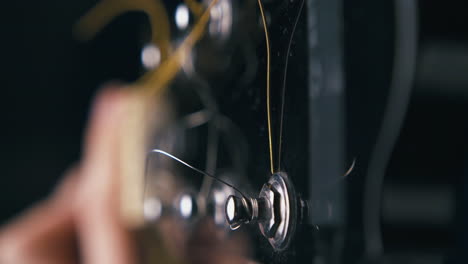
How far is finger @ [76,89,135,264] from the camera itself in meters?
0.57

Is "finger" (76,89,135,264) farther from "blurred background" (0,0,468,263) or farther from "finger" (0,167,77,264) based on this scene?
"blurred background" (0,0,468,263)

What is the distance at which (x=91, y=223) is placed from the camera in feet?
2.11

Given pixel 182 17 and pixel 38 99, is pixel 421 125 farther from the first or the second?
pixel 38 99

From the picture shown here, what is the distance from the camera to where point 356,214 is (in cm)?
21

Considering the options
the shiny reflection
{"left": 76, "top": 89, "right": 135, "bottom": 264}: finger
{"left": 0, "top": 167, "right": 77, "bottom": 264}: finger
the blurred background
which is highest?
the shiny reflection

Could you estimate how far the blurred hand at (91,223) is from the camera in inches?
23.1

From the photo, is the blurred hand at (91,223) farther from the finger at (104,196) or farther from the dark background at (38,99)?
the dark background at (38,99)

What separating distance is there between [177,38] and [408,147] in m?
0.30

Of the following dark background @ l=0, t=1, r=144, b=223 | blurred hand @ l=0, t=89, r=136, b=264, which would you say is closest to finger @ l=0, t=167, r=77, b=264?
blurred hand @ l=0, t=89, r=136, b=264

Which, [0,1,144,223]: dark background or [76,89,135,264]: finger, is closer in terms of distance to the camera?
[76,89,135,264]: finger

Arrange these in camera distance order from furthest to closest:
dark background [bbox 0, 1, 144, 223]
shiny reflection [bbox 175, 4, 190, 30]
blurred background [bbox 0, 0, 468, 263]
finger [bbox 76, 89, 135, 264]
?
dark background [bbox 0, 1, 144, 223]
finger [bbox 76, 89, 135, 264]
shiny reflection [bbox 175, 4, 190, 30]
blurred background [bbox 0, 0, 468, 263]

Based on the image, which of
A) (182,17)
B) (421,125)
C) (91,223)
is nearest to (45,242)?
(91,223)

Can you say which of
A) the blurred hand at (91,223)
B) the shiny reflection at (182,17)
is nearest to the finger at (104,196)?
the blurred hand at (91,223)

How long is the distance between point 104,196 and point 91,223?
0.16 ft
